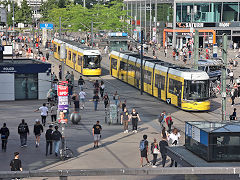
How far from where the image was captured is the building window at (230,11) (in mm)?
90875

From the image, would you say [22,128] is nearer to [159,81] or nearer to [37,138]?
[37,138]

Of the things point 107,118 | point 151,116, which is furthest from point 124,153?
point 151,116


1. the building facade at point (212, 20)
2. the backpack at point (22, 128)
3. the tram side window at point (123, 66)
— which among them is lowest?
the backpack at point (22, 128)

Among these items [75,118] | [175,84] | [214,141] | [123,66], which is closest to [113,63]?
[123,66]

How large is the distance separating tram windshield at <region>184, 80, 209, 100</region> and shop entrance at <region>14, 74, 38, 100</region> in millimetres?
12236

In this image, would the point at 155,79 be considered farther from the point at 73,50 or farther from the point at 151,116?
the point at 73,50

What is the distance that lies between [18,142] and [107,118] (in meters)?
8.09

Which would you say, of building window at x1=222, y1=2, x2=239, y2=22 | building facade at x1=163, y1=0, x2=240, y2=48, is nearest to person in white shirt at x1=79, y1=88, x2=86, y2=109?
building facade at x1=163, y1=0, x2=240, y2=48

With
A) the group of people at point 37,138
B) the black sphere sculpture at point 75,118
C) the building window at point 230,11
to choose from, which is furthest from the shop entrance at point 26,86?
the building window at point 230,11

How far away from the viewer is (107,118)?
1268 inches

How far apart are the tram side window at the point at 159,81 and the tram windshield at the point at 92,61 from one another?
13826mm

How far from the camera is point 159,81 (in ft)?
130

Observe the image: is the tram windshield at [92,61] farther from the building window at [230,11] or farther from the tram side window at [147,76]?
the building window at [230,11]

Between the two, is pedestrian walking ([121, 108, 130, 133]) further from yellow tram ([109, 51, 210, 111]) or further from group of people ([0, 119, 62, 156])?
yellow tram ([109, 51, 210, 111])
